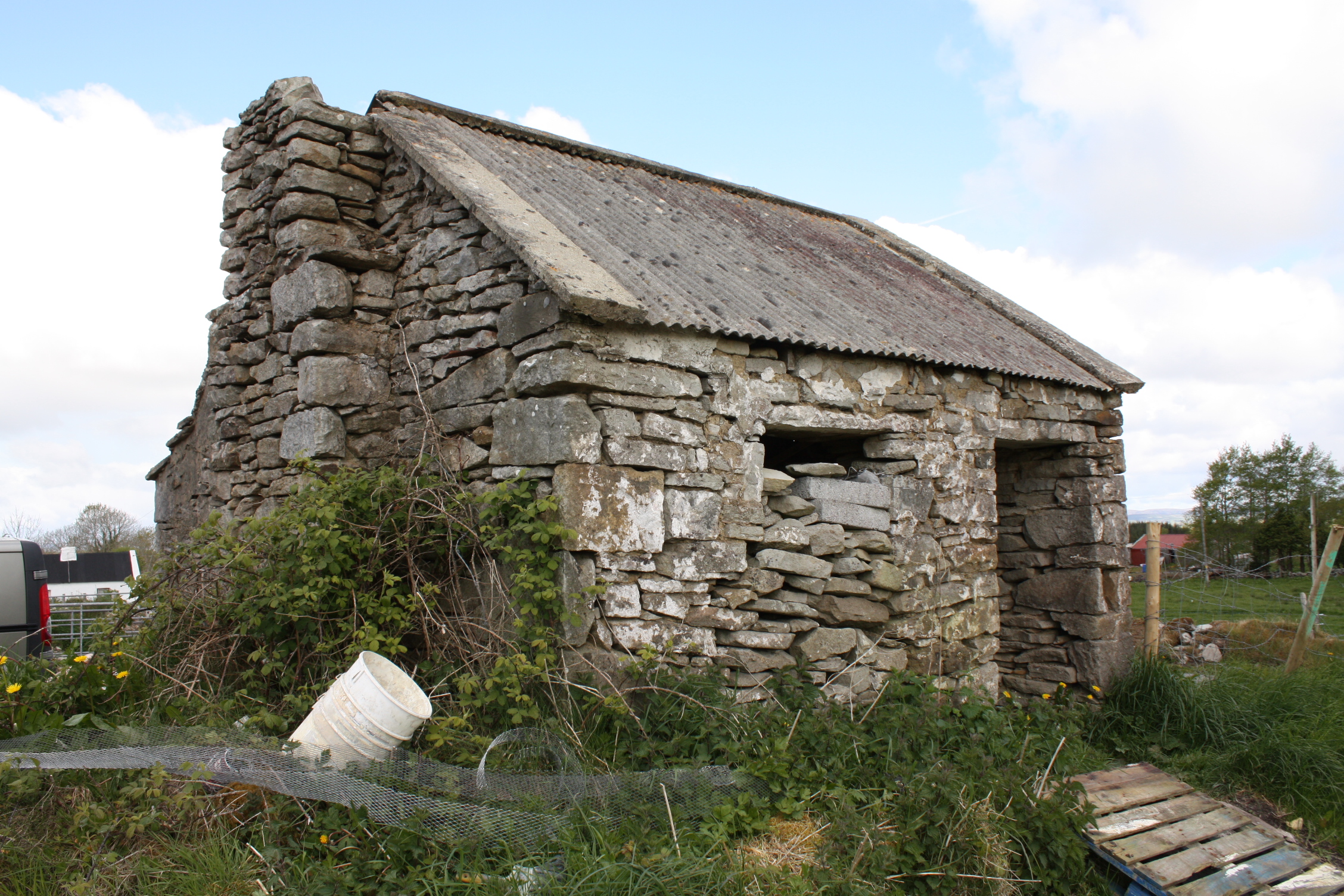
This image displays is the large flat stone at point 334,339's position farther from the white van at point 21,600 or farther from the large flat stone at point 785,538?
the large flat stone at point 785,538

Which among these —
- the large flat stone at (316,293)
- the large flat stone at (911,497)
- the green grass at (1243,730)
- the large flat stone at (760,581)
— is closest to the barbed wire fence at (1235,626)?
the green grass at (1243,730)

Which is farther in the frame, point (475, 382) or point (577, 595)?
point (475, 382)

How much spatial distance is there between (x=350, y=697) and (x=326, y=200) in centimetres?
339

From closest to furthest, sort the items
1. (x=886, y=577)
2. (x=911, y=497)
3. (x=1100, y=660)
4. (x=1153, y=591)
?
(x=886, y=577) < (x=911, y=497) < (x=1100, y=660) < (x=1153, y=591)

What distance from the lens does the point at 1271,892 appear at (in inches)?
166

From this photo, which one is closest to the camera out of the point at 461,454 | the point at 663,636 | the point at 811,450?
the point at 663,636

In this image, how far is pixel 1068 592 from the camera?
710 cm

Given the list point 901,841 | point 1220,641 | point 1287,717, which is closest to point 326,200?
point 901,841

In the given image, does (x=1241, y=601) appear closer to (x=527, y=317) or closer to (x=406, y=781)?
(x=527, y=317)

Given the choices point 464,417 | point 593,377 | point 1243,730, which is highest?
point 593,377

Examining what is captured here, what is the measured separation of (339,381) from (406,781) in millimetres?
2811

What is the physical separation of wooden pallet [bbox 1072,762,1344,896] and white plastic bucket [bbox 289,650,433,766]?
3393mm

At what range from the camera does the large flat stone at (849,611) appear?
5.03m

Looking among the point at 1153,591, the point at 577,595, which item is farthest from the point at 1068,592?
the point at 577,595
